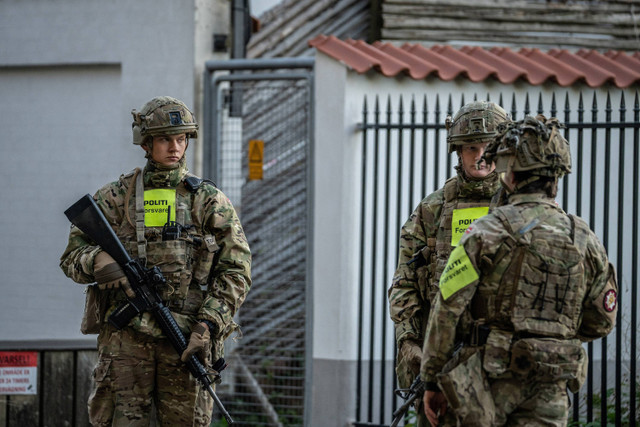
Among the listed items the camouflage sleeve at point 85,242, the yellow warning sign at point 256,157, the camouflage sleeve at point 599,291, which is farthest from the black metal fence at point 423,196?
the camouflage sleeve at point 599,291

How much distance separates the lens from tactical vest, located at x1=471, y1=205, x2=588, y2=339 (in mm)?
3400

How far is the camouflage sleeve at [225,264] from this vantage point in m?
4.53

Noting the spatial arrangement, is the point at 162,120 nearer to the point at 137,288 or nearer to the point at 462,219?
the point at 137,288

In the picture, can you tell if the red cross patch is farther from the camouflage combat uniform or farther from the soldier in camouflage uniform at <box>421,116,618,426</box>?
the camouflage combat uniform

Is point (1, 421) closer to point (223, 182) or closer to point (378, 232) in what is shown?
point (223, 182)

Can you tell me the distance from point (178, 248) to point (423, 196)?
2399mm

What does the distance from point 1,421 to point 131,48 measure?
2.96 m

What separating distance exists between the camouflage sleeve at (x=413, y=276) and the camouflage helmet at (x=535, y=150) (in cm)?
97

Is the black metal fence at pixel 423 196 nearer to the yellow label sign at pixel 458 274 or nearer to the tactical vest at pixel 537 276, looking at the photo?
the tactical vest at pixel 537 276

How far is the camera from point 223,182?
7.04 metres

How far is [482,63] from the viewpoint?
23.6ft

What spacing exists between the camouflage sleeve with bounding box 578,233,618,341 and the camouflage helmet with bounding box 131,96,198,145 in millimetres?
2168

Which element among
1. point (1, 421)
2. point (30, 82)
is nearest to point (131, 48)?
point (30, 82)

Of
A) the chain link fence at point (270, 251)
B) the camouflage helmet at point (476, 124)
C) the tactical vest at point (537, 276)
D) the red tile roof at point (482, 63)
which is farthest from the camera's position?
the chain link fence at point (270, 251)
